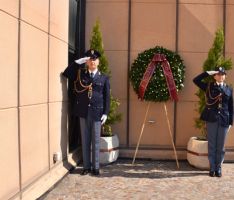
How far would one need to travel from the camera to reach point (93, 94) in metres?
6.23

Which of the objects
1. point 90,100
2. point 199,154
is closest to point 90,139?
point 90,100

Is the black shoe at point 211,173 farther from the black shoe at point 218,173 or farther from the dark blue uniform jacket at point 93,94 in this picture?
the dark blue uniform jacket at point 93,94

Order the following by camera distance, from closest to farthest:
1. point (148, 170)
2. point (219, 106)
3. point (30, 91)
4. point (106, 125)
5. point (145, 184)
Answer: point (30, 91)
point (145, 184)
point (219, 106)
point (148, 170)
point (106, 125)

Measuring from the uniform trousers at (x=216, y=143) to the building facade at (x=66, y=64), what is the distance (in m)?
1.25

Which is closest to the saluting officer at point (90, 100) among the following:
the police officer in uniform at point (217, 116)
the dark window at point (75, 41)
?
the dark window at point (75, 41)

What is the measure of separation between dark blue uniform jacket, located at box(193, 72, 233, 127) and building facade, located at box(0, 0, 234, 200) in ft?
4.02

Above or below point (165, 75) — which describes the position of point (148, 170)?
below

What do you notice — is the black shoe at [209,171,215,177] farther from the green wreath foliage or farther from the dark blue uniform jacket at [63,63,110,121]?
the dark blue uniform jacket at [63,63,110,121]

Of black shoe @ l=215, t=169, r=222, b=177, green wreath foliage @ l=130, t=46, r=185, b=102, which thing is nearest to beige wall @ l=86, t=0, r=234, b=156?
green wreath foliage @ l=130, t=46, r=185, b=102

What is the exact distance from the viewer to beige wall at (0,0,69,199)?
4047mm

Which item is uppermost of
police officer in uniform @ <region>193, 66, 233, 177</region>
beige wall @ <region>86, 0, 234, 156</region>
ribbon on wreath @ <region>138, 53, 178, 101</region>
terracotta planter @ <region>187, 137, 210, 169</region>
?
beige wall @ <region>86, 0, 234, 156</region>

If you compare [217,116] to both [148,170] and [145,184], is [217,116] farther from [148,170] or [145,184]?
[145,184]

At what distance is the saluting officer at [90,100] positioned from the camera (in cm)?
622

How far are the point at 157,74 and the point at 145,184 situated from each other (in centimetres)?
205
